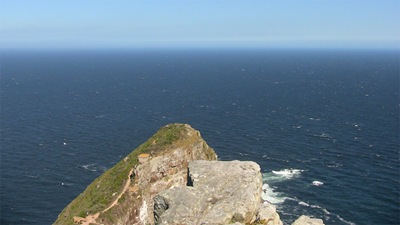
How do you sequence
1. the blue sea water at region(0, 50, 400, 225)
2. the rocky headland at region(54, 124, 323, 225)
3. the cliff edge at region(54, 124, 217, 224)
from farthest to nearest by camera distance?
the blue sea water at region(0, 50, 400, 225), the cliff edge at region(54, 124, 217, 224), the rocky headland at region(54, 124, 323, 225)

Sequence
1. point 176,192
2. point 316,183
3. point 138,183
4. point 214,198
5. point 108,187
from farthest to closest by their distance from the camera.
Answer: point 316,183 → point 108,187 → point 138,183 → point 176,192 → point 214,198

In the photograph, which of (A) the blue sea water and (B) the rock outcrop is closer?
(B) the rock outcrop

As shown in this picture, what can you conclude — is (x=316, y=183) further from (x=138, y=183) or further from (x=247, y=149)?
(x=138, y=183)

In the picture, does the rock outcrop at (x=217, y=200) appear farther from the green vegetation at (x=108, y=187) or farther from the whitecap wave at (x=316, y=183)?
the whitecap wave at (x=316, y=183)

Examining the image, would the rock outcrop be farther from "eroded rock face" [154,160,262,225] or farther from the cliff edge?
the cliff edge

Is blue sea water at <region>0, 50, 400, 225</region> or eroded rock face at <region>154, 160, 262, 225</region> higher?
eroded rock face at <region>154, 160, 262, 225</region>

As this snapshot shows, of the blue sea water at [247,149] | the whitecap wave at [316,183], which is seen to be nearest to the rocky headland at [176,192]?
the blue sea water at [247,149]

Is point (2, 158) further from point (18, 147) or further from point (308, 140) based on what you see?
point (308, 140)

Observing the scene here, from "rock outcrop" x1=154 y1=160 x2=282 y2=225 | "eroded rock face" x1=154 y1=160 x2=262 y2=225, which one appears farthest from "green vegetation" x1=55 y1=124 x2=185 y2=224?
"rock outcrop" x1=154 y1=160 x2=282 y2=225

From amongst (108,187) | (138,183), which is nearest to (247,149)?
(138,183)
